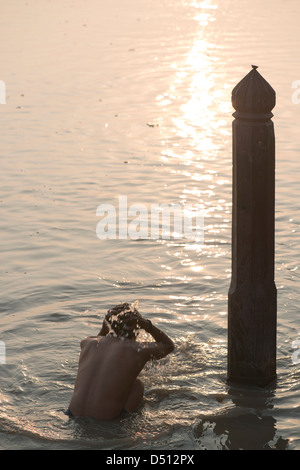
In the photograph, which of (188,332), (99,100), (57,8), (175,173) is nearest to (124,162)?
(175,173)

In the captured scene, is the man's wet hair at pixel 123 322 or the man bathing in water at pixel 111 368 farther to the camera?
the man's wet hair at pixel 123 322

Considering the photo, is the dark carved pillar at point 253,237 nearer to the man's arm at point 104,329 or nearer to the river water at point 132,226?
the river water at point 132,226

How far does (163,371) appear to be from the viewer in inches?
320

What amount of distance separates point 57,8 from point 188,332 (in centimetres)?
2540

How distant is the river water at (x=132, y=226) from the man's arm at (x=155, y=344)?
43 cm

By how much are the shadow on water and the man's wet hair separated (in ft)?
2.96

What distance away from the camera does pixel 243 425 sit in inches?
284

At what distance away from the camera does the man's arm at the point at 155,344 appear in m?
7.24

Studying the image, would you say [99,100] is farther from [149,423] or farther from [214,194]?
[149,423]
